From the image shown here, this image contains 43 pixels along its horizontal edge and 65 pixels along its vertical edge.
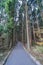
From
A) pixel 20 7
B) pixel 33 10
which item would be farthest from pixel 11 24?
pixel 33 10

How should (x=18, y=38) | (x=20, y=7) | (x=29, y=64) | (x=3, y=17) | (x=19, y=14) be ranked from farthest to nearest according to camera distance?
1. (x=18, y=38)
2. (x=19, y=14)
3. (x=20, y=7)
4. (x=3, y=17)
5. (x=29, y=64)

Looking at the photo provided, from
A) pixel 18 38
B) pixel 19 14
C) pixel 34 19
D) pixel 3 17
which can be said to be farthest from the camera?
pixel 18 38

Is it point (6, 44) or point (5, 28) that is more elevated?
point (5, 28)

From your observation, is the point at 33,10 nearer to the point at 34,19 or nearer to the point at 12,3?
the point at 34,19

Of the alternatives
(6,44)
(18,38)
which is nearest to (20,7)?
Result: (6,44)

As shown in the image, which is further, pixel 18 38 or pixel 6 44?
pixel 18 38

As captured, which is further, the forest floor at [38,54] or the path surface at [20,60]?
the forest floor at [38,54]

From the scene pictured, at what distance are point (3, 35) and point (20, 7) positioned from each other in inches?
Result: 449

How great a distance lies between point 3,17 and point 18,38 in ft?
73.5

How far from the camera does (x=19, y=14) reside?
43.0m

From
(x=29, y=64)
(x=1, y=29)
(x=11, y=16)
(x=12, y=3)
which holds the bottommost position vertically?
(x=29, y=64)

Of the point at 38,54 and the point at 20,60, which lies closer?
the point at 20,60

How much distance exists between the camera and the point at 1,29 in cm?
2805

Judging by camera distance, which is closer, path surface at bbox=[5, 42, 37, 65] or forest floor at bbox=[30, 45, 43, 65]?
path surface at bbox=[5, 42, 37, 65]
